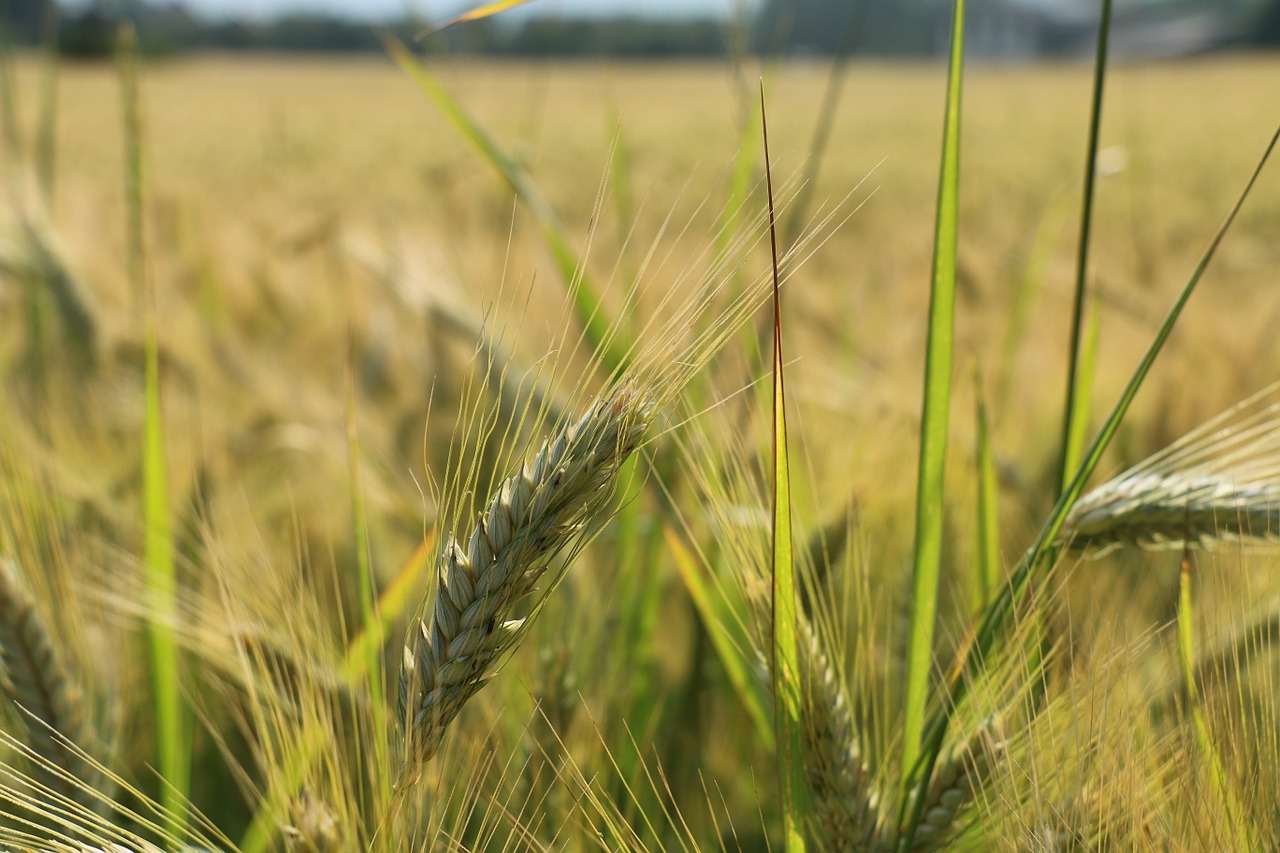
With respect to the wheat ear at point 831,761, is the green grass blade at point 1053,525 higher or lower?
higher

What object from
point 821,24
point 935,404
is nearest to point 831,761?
point 935,404

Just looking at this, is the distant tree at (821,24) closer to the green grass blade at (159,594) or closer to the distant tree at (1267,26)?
the green grass blade at (159,594)

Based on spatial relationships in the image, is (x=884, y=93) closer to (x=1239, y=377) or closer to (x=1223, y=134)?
(x=1223, y=134)

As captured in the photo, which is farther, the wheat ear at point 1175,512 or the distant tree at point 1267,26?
the distant tree at point 1267,26

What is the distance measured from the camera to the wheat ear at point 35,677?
0.49 metres

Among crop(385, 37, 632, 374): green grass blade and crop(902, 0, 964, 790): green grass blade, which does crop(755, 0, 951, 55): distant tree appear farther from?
crop(385, 37, 632, 374): green grass blade

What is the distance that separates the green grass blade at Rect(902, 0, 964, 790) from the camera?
0.42 metres

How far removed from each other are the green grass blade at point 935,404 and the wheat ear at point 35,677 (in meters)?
0.42

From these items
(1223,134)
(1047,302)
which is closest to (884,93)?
(1223,134)

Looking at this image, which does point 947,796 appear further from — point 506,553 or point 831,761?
point 506,553

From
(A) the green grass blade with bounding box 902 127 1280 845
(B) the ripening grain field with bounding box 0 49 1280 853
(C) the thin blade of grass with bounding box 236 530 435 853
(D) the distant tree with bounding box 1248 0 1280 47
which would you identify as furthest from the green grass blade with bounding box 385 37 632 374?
(D) the distant tree with bounding box 1248 0 1280 47

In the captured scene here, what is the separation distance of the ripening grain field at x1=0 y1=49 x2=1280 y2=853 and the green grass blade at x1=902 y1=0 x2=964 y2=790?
2 cm

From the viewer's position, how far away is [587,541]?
322mm

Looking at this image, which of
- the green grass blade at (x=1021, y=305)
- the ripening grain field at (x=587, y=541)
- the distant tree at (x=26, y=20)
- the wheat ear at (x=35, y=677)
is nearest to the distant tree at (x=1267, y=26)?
the ripening grain field at (x=587, y=541)
